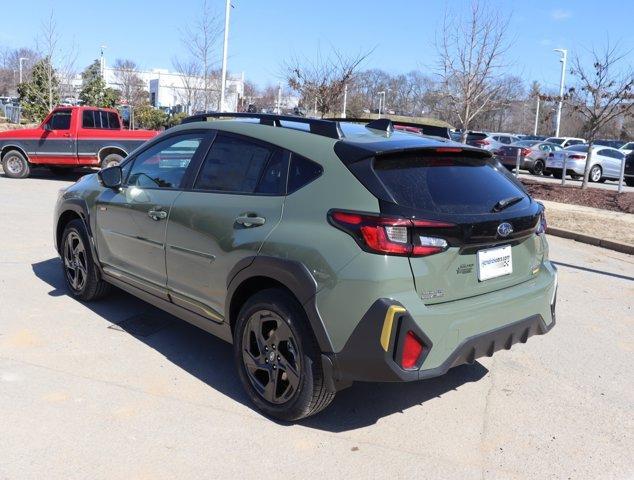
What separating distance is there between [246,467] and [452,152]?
6.94 ft

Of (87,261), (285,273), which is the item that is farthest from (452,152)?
(87,261)

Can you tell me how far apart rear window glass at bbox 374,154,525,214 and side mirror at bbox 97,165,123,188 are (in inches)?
97.6

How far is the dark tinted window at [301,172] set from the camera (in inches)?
139

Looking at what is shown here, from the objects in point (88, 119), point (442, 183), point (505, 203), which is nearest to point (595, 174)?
point (88, 119)

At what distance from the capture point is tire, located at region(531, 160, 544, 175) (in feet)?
88.6

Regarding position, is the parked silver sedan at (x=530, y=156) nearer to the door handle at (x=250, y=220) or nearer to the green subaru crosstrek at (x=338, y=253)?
the green subaru crosstrek at (x=338, y=253)

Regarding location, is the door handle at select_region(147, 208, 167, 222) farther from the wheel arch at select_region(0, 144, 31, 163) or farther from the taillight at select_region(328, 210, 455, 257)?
the wheel arch at select_region(0, 144, 31, 163)

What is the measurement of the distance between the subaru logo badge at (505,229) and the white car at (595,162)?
22379 millimetres

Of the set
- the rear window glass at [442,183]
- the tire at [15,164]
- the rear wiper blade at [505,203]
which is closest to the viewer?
the rear window glass at [442,183]

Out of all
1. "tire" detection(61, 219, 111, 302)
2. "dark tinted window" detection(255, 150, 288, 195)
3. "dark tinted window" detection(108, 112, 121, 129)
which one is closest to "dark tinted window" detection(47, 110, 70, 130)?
"dark tinted window" detection(108, 112, 121, 129)

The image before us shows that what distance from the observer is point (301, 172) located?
358 centimetres

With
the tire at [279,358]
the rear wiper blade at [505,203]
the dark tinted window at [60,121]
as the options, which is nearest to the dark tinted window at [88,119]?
the dark tinted window at [60,121]

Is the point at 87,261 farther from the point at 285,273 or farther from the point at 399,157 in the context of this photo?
the point at 399,157

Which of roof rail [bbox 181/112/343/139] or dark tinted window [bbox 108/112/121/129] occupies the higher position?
dark tinted window [bbox 108/112/121/129]
